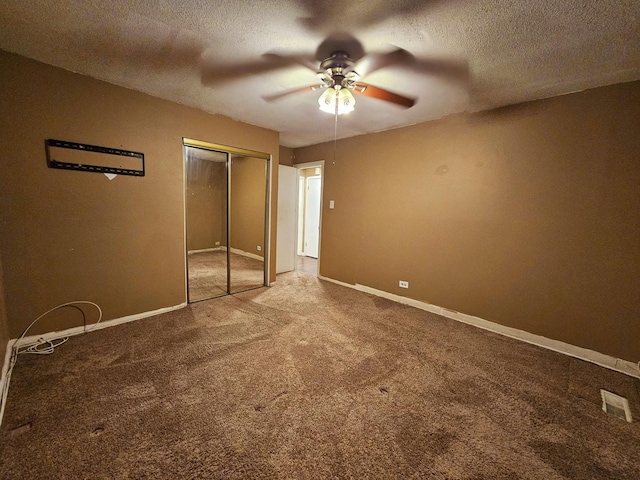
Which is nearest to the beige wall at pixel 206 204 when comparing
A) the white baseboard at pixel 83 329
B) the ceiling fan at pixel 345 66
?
the white baseboard at pixel 83 329

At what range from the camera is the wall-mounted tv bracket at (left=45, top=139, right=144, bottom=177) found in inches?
90.2

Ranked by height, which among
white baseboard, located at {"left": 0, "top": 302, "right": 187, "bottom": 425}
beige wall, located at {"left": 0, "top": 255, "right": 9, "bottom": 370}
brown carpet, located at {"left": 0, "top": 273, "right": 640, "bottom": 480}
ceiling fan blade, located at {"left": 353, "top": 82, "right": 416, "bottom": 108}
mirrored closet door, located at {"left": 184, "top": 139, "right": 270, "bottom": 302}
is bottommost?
brown carpet, located at {"left": 0, "top": 273, "right": 640, "bottom": 480}

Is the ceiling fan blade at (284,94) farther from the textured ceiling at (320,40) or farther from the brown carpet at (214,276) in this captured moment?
the brown carpet at (214,276)

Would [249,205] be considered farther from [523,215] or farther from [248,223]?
[523,215]

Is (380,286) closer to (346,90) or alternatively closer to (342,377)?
(342,377)

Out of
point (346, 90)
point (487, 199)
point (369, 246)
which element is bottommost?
point (369, 246)

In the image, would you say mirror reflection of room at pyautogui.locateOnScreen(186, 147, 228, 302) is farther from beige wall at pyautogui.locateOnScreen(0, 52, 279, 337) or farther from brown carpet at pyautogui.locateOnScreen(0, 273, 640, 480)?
brown carpet at pyautogui.locateOnScreen(0, 273, 640, 480)

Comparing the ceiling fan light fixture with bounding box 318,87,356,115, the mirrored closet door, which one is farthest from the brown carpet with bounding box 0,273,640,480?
the ceiling fan light fixture with bounding box 318,87,356,115

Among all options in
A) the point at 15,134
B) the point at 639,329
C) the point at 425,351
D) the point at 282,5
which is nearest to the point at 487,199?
the point at 639,329

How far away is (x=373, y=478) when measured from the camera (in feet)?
4.17

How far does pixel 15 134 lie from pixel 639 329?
215 inches

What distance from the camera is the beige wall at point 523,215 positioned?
87.0 inches

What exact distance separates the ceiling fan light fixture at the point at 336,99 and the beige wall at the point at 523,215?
1.72 meters

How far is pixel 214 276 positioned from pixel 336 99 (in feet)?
10.1
